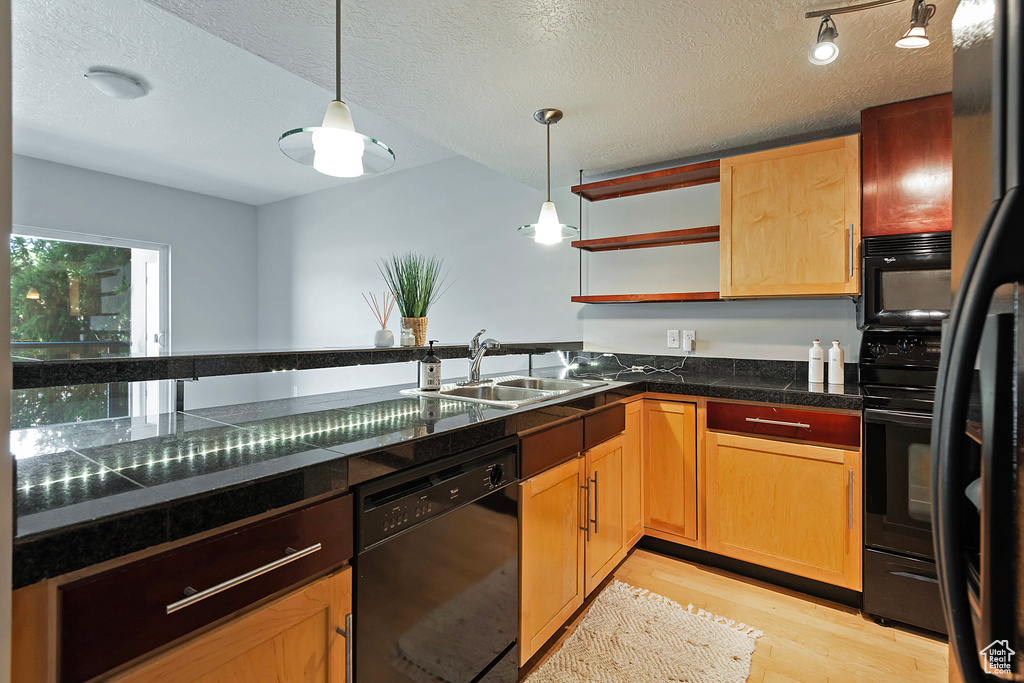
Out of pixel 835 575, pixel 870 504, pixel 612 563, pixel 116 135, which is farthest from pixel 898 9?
pixel 116 135

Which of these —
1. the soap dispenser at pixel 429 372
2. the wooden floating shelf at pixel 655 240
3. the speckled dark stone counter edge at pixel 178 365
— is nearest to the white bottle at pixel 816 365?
the wooden floating shelf at pixel 655 240

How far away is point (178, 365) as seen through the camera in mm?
1257

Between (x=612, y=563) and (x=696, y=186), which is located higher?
(x=696, y=186)

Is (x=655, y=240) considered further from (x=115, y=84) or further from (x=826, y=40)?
(x=115, y=84)

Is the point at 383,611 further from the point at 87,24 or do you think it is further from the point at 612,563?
the point at 87,24

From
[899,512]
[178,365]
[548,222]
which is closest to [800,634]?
[899,512]

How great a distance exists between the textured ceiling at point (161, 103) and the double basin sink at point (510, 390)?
142 centimetres

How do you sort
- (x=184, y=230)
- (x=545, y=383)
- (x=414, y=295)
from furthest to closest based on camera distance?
(x=184, y=230) < (x=545, y=383) < (x=414, y=295)

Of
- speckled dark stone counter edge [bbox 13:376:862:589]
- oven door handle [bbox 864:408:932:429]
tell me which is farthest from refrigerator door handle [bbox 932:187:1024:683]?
oven door handle [bbox 864:408:932:429]

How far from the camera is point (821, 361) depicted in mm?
2443

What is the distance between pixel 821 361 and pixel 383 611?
238 cm

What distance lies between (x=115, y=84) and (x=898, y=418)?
429 cm

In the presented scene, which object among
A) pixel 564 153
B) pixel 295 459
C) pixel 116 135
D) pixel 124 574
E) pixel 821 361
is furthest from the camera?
pixel 116 135

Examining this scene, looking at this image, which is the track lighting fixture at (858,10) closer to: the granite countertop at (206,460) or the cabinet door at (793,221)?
the cabinet door at (793,221)
